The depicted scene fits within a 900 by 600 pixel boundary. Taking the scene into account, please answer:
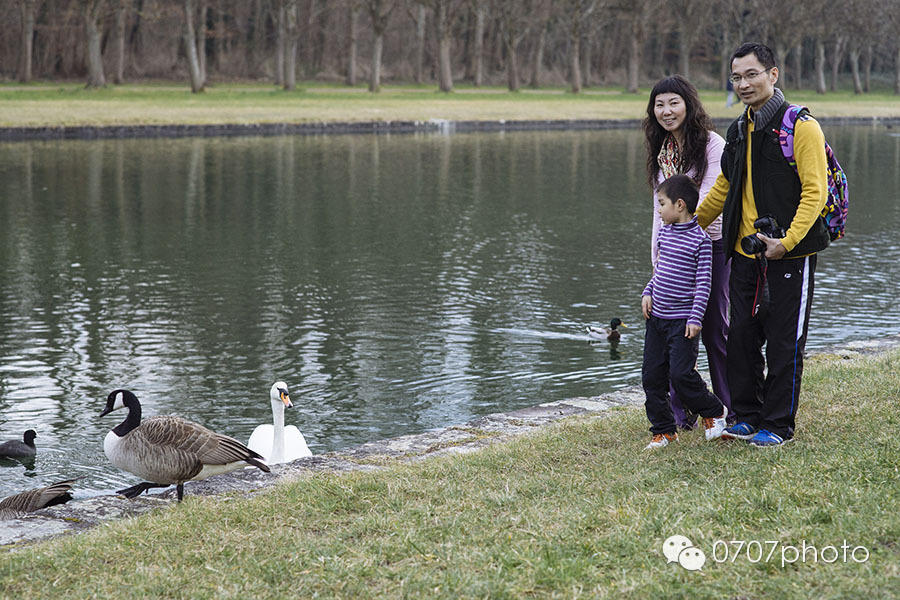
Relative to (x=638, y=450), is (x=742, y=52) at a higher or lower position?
higher

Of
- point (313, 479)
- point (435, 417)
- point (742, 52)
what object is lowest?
point (435, 417)

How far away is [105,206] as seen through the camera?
77.0 feet

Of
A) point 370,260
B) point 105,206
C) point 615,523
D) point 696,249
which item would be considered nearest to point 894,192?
point 370,260

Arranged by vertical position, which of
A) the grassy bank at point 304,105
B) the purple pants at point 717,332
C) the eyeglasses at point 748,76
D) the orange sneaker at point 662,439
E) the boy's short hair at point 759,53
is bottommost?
the orange sneaker at point 662,439

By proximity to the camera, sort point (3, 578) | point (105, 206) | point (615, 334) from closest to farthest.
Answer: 1. point (3, 578)
2. point (615, 334)
3. point (105, 206)

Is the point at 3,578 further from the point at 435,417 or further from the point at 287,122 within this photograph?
the point at 287,122

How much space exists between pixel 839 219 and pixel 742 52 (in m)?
1.07

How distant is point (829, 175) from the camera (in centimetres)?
588

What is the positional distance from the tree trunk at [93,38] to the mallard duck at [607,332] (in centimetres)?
4676

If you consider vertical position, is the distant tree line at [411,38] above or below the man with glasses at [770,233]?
above

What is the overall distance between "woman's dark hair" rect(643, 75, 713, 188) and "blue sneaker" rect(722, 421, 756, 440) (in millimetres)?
1508

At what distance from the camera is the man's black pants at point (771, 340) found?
5926 mm

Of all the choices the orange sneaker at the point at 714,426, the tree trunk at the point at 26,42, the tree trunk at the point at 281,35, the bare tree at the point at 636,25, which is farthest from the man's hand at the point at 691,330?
the bare tree at the point at 636,25
